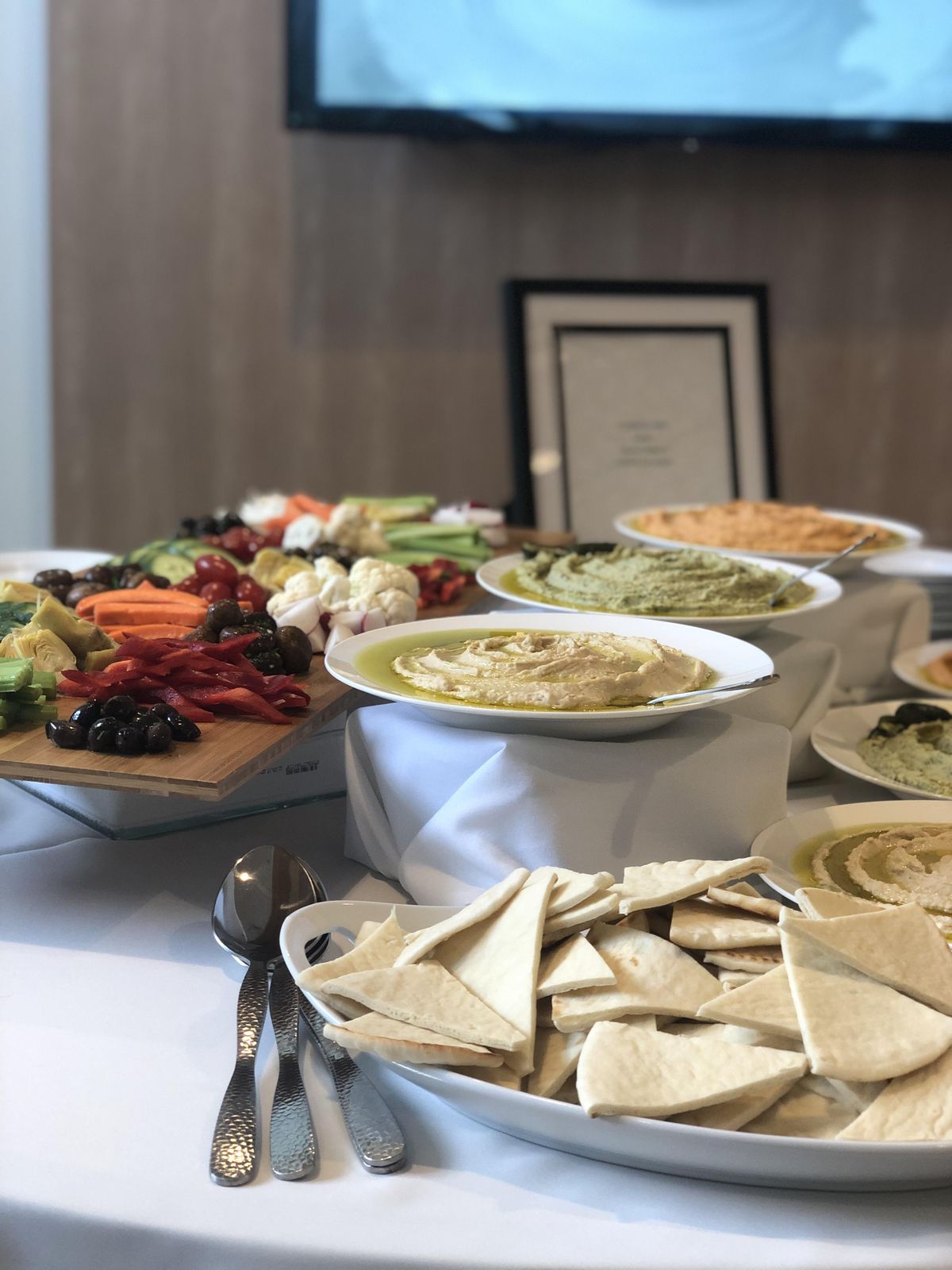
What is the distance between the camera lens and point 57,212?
13.1 feet

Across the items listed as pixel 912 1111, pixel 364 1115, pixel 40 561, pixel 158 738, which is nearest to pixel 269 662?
pixel 158 738

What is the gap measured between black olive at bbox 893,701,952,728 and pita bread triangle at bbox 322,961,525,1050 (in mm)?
888

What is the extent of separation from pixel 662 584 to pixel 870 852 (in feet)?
1.75

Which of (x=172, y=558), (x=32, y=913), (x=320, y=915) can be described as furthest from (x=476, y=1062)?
(x=172, y=558)

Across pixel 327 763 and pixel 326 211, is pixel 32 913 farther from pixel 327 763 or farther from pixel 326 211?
pixel 326 211

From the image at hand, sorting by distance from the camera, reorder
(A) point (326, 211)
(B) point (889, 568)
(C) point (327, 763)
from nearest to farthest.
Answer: (C) point (327, 763) < (B) point (889, 568) < (A) point (326, 211)

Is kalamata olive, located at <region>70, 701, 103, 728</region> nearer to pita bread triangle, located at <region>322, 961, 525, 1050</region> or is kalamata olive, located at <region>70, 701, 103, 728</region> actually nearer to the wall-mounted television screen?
pita bread triangle, located at <region>322, 961, 525, 1050</region>

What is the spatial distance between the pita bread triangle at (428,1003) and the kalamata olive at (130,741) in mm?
368

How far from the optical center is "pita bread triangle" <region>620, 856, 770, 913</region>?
920 mm

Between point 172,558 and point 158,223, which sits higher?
point 158,223

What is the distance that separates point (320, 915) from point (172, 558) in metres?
1.08

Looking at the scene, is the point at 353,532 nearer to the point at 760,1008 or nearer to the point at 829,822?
the point at 829,822

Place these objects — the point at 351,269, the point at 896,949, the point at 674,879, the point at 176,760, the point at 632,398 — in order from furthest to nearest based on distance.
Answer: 1. the point at 351,269
2. the point at 632,398
3. the point at 176,760
4. the point at 674,879
5. the point at 896,949

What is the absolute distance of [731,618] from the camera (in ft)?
4.90
